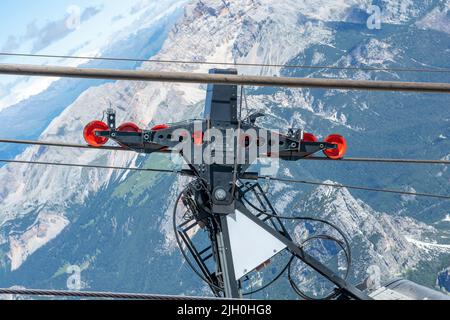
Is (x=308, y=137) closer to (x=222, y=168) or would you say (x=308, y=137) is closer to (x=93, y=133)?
(x=222, y=168)

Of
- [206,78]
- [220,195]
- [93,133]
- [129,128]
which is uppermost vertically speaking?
[129,128]

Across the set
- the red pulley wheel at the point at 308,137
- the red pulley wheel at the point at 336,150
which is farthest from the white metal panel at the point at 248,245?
the red pulley wheel at the point at 308,137

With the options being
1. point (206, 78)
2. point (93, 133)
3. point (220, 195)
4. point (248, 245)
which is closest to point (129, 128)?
point (93, 133)

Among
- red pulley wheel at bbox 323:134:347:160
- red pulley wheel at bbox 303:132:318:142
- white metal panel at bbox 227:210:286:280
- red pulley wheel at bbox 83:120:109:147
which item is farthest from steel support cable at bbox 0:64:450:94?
red pulley wheel at bbox 303:132:318:142

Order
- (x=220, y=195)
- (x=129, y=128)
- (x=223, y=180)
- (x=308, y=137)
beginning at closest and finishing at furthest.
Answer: (x=220, y=195) < (x=223, y=180) < (x=129, y=128) < (x=308, y=137)

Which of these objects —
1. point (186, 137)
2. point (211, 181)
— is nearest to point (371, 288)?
point (211, 181)

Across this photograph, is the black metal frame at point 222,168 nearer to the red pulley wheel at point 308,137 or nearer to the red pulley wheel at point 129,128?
the red pulley wheel at point 129,128

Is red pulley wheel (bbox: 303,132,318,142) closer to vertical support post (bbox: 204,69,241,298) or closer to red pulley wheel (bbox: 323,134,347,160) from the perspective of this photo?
red pulley wheel (bbox: 323,134,347,160)
